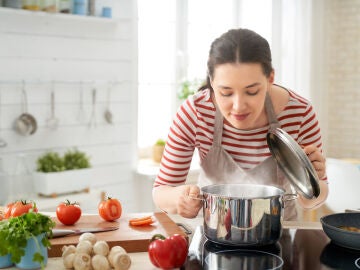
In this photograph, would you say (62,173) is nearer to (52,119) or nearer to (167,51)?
(52,119)

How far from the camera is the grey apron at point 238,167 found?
2.08 metres

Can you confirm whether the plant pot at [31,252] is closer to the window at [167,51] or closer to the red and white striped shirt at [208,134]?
the red and white striped shirt at [208,134]

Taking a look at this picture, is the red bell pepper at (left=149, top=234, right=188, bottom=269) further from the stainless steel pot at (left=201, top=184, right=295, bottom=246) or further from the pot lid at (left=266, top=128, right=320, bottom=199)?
the pot lid at (left=266, top=128, right=320, bottom=199)

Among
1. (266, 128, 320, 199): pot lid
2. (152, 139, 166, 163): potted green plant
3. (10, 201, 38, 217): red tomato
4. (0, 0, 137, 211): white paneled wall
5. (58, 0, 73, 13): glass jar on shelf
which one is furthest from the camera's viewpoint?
(152, 139, 166, 163): potted green plant

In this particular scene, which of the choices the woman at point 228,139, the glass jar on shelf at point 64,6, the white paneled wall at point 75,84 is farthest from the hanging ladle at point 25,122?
the woman at point 228,139

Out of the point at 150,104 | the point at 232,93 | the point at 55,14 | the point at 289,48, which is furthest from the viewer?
the point at 289,48

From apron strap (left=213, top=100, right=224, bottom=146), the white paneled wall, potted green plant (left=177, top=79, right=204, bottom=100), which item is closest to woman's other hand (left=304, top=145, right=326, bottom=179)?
apron strap (left=213, top=100, right=224, bottom=146)

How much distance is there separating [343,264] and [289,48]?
3675 millimetres

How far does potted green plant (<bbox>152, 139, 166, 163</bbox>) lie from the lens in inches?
167

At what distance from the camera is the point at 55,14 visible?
3.46 meters

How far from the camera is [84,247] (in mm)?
1414

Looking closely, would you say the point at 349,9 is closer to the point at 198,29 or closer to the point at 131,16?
the point at 198,29

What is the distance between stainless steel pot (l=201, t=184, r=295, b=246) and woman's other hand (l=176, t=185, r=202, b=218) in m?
0.11

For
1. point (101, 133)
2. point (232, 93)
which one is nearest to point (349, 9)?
point (101, 133)
